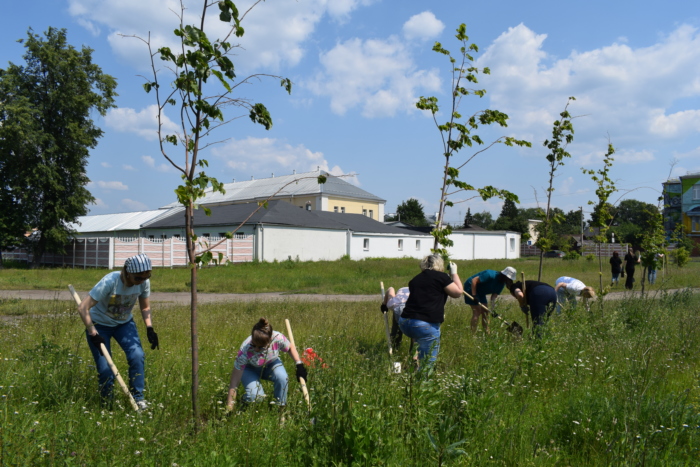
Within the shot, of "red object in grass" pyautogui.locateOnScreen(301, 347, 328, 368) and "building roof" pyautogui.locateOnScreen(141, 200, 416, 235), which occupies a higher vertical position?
"building roof" pyautogui.locateOnScreen(141, 200, 416, 235)

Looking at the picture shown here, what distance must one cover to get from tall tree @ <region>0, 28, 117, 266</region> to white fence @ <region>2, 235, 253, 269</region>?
145 cm

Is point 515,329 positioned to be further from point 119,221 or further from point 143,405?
point 119,221

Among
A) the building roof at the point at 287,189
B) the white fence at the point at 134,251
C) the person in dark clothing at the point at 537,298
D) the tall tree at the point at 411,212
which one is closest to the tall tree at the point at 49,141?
the white fence at the point at 134,251

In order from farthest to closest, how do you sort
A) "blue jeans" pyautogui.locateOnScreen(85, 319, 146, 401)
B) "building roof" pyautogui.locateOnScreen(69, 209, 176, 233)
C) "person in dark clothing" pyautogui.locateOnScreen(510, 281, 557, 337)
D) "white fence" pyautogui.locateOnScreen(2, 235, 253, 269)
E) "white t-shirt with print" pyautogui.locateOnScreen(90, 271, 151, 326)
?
"building roof" pyautogui.locateOnScreen(69, 209, 176, 233) → "white fence" pyautogui.locateOnScreen(2, 235, 253, 269) → "person in dark clothing" pyautogui.locateOnScreen(510, 281, 557, 337) → "white t-shirt with print" pyautogui.locateOnScreen(90, 271, 151, 326) → "blue jeans" pyautogui.locateOnScreen(85, 319, 146, 401)

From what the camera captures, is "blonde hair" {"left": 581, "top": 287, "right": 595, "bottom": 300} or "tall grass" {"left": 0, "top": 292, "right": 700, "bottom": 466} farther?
Answer: "blonde hair" {"left": 581, "top": 287, "right": 595, "bottom": 300}

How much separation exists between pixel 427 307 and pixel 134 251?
2801cm

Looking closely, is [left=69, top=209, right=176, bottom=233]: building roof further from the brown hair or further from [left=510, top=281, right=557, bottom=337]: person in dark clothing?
the brown hair

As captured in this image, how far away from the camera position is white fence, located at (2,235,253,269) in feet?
96.0

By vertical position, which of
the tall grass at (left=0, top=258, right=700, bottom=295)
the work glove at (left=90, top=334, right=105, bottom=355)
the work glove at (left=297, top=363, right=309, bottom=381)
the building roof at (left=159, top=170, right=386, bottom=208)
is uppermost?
the building roof at (left=159, top=170, right=386, bottom=208)

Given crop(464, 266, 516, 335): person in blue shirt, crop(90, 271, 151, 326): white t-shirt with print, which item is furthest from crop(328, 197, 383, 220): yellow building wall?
crop(90, 271, 151, 326): white t-shirt with print

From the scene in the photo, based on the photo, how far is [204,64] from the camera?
11.1ft

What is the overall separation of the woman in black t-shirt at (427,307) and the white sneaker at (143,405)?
2598 mm

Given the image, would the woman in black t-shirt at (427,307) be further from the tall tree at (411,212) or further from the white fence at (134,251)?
the tall tree at (411,212)

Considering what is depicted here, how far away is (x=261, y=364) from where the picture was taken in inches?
172
